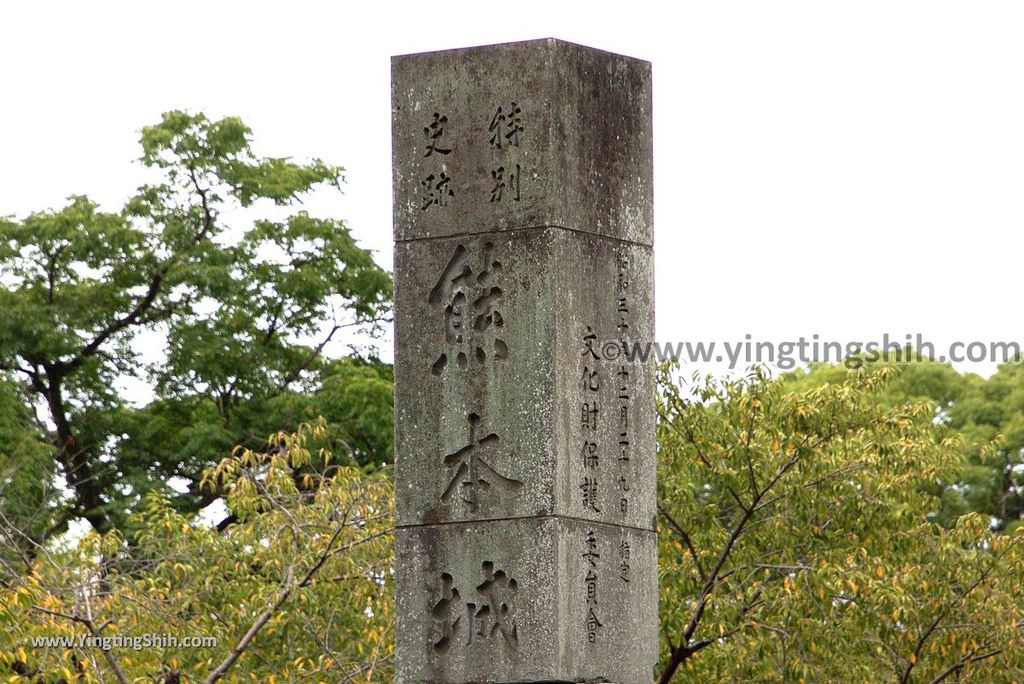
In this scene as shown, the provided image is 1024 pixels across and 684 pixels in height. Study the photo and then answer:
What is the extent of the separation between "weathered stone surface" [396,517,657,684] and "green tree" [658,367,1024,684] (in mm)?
4817

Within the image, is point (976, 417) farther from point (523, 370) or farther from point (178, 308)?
point (523, 370)

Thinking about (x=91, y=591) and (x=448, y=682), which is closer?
(x=448, y=682)

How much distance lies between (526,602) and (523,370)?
97cm

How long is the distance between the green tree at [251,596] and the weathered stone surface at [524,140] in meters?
4.27

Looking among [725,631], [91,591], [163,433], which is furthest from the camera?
[163,433]

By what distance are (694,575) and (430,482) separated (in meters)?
5.57

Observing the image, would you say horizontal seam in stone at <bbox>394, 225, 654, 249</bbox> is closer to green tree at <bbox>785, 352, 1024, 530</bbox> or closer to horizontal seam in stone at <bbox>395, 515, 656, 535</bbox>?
horizontal seam in stone at <bbox>395, 515, 656, 535</bbox>

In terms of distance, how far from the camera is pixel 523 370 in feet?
29.5

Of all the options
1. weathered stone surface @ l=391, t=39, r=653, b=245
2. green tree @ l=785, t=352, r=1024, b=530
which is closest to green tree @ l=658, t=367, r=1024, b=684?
weathered stone surface @ l=391, t=39, r=653, b=245

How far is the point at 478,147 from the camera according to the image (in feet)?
30.3

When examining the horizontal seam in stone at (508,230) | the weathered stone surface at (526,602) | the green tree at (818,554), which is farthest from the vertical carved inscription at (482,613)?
the green tree at (818,554)

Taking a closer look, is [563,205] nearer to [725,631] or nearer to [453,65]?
[453,65]

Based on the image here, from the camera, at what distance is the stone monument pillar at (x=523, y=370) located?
8898mm

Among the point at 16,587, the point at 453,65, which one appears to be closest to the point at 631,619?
the point at 453,65
